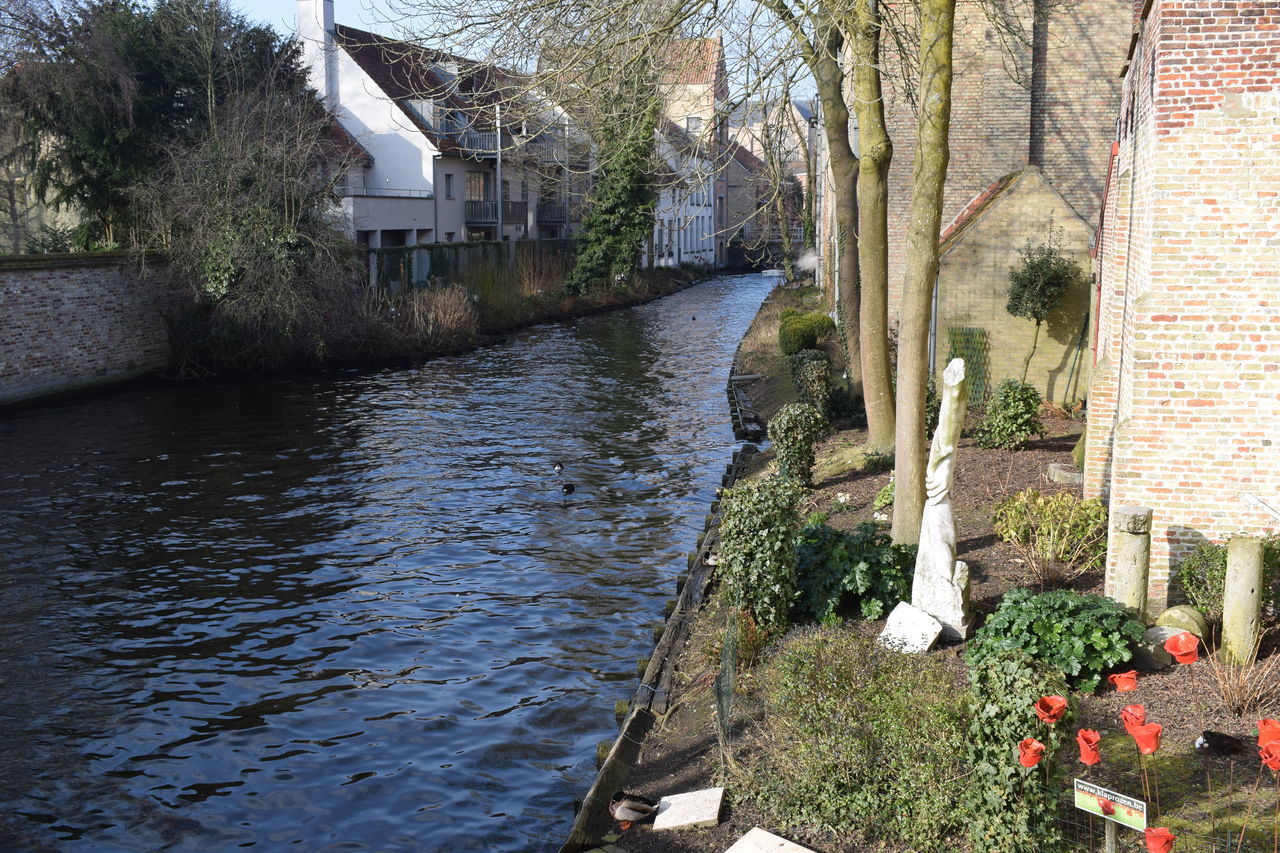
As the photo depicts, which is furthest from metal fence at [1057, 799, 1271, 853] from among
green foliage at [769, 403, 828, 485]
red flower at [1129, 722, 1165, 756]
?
green foliage at [769, 403, 828, 485]

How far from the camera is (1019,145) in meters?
23.5

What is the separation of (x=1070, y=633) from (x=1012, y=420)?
8077 millimetres

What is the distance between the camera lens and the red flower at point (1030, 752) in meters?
5.46

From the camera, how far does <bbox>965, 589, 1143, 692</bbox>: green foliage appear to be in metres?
7.89

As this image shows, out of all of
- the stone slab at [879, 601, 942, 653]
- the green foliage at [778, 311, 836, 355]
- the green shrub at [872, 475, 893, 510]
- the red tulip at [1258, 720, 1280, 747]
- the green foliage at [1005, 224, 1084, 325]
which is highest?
the green foliage at [1005, 224, 1084, 325]

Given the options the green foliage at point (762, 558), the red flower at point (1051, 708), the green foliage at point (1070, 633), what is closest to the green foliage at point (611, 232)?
the green foliage at point (762, 558)

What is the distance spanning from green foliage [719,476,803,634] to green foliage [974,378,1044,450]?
7.05 meters

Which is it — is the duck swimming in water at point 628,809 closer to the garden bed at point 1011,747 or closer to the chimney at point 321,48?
the garden bed at point 1011,747

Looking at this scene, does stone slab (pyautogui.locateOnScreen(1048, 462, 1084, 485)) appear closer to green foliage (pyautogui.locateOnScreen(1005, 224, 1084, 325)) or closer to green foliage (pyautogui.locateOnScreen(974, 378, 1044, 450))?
green foliage (pyautogui.locateOnScreen(974, 378, 1044, 450))

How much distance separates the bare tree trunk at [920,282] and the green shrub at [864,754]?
13.1 ft

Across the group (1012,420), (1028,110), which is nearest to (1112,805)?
(1012,420)

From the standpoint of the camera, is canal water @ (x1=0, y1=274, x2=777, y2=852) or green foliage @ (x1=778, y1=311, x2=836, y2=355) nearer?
canal water @ (x1=0, y1=274, x2=777, y2=852)

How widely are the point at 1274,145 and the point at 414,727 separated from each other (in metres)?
8.28

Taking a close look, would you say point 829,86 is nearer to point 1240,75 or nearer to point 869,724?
point 1240,75
